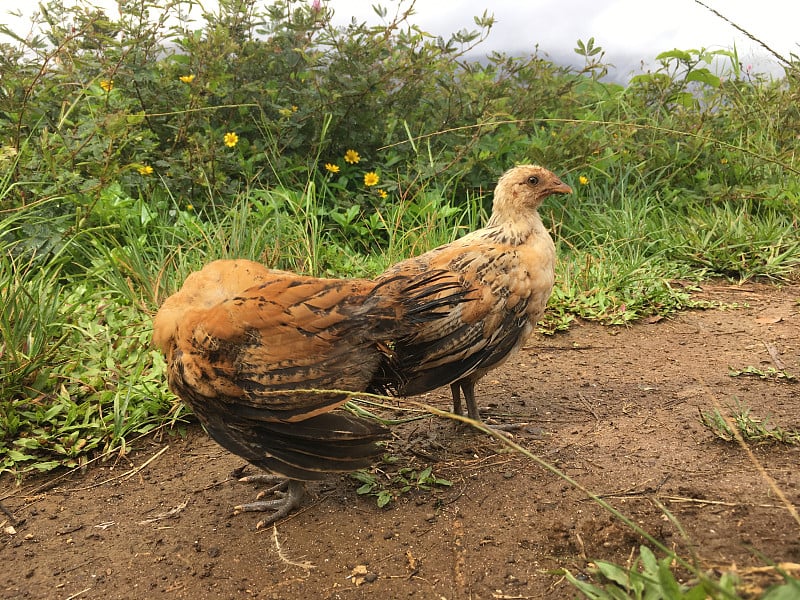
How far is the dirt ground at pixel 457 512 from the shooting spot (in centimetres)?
221

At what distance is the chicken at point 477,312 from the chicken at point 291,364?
0.34 meters

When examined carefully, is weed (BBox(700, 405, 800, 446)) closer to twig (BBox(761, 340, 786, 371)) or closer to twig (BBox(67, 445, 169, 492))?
twig (BBox(761, 340, 786, 371))

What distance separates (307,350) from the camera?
238 centimetres

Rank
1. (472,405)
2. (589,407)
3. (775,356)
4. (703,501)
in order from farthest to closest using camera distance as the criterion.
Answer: (775,356) → (589,407) → (472,405) → (703,501)

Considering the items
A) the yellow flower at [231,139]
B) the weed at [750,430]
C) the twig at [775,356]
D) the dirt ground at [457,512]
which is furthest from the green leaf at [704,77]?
the weed at [750,430]

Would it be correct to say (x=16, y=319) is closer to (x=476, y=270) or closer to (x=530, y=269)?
(x=476, y=270)

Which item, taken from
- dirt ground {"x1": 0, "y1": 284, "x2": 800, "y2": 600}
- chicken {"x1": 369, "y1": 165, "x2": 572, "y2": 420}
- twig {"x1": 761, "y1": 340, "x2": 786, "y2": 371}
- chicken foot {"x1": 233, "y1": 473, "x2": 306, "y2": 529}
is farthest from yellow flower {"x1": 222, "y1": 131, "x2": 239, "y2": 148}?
twig {"x1": 761, "y1": 340, "x2": 786, "y2": 371}

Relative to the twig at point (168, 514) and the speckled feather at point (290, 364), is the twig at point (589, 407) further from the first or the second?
the twig at point (168, 514)

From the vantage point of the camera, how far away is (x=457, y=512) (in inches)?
103

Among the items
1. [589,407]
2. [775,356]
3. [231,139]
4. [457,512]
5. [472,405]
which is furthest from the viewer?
[231,139]

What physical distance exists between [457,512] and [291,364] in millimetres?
905

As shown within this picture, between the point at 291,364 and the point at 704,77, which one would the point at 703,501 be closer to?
the point at 291,364

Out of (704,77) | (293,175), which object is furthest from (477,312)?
(704,77)

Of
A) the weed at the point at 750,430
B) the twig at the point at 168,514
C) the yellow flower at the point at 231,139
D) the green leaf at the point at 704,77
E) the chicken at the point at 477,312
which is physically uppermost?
the yellow flower at the point at 231,139
